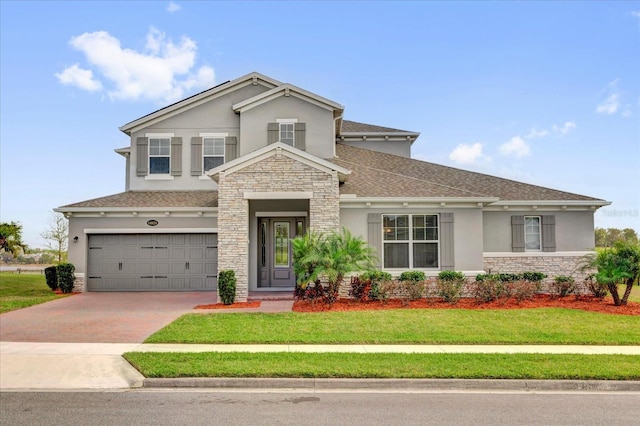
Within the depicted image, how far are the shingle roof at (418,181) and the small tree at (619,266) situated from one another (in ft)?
13.3

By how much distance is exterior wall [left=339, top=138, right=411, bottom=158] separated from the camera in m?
24.9

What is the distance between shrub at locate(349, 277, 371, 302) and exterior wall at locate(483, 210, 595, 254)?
592 centimetres

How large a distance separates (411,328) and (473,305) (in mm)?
4463

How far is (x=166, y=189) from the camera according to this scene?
850 inches

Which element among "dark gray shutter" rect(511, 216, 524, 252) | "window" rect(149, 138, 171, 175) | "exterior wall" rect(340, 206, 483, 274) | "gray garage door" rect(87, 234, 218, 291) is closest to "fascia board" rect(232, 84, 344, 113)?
"window" rect(149, 138, 171, 175)

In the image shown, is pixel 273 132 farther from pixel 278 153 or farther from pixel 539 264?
pixel 539 264

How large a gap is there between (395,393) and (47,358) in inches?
260

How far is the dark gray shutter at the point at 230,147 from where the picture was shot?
2130 cm

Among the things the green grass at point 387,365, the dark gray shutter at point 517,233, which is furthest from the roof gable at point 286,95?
the green grass at point 387,365

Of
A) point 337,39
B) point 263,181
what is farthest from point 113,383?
point 337,39

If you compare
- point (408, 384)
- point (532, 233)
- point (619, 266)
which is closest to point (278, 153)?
point (408, 384)

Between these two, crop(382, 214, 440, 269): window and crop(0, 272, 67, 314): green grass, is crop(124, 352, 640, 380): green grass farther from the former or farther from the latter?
crop(0, 272, 67, 314): green grass

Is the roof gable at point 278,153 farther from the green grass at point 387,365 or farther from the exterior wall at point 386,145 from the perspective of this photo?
the exterior wall at point 386,145

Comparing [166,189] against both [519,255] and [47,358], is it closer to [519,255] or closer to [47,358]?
[47,358]
